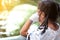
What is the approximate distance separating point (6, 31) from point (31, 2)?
341mm

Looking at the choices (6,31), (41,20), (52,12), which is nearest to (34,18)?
(41,20)

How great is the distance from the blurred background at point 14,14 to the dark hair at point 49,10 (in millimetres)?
78

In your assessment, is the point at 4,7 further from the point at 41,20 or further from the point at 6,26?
the point at 41,20

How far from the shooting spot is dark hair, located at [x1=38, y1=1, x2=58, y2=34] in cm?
136

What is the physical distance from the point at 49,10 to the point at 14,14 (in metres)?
0.32

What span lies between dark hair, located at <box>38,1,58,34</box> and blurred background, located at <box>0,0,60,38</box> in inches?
3.1

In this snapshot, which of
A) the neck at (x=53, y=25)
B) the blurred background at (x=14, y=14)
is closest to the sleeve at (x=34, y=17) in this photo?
the blurred background at (x=14, y=14)

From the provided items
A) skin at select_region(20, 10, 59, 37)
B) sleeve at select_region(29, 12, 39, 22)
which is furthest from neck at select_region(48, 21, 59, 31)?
sleeve at select_region(29, 12, 39, 22)

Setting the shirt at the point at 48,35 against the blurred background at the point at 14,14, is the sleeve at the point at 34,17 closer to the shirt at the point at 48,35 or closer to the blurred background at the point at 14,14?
the blurred background at the point at 14,14

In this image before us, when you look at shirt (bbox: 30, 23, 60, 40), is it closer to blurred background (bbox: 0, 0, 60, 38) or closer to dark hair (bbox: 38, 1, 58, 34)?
dark hair (bbox: 38, 1, 58, 34)

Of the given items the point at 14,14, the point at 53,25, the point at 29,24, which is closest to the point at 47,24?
the point at 53,25

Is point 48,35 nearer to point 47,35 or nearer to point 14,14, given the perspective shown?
point 47,35

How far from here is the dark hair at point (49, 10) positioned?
1356mm

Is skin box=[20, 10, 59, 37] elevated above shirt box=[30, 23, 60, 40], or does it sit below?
above
